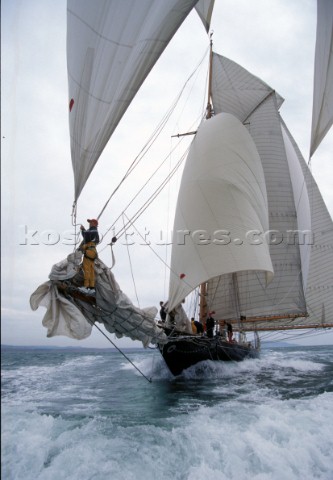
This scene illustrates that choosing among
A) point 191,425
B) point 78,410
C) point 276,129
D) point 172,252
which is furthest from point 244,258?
point 276,129

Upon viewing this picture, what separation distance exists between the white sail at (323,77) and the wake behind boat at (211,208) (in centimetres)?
5

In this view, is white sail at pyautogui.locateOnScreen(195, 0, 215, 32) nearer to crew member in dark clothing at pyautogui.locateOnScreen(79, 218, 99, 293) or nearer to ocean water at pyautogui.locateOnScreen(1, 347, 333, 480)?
crew member in dark clothing at pyautogui.locateOnScreen(79, 218, 99, 293)

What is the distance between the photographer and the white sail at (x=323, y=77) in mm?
8320

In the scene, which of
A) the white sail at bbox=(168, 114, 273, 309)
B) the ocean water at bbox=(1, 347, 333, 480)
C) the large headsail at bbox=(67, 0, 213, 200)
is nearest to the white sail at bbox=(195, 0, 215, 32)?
the white sail at bbox=(168, 114, 273, 309)

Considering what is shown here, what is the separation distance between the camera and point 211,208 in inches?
414

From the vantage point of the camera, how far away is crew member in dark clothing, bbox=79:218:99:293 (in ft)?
21.6

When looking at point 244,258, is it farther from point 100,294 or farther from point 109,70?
point 109,70

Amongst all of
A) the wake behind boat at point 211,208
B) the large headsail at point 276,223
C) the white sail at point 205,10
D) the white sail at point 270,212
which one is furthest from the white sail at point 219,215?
the white sail at point 205,10

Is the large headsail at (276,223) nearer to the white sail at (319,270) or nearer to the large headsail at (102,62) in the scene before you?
the white sail at (319,270)

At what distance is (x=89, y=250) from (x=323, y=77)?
7308 millimetres

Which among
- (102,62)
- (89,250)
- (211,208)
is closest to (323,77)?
(211,208)

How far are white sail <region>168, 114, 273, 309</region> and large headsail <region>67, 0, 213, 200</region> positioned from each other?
5046 mm

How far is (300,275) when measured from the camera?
19.7 meters

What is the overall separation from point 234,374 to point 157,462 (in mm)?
10182
